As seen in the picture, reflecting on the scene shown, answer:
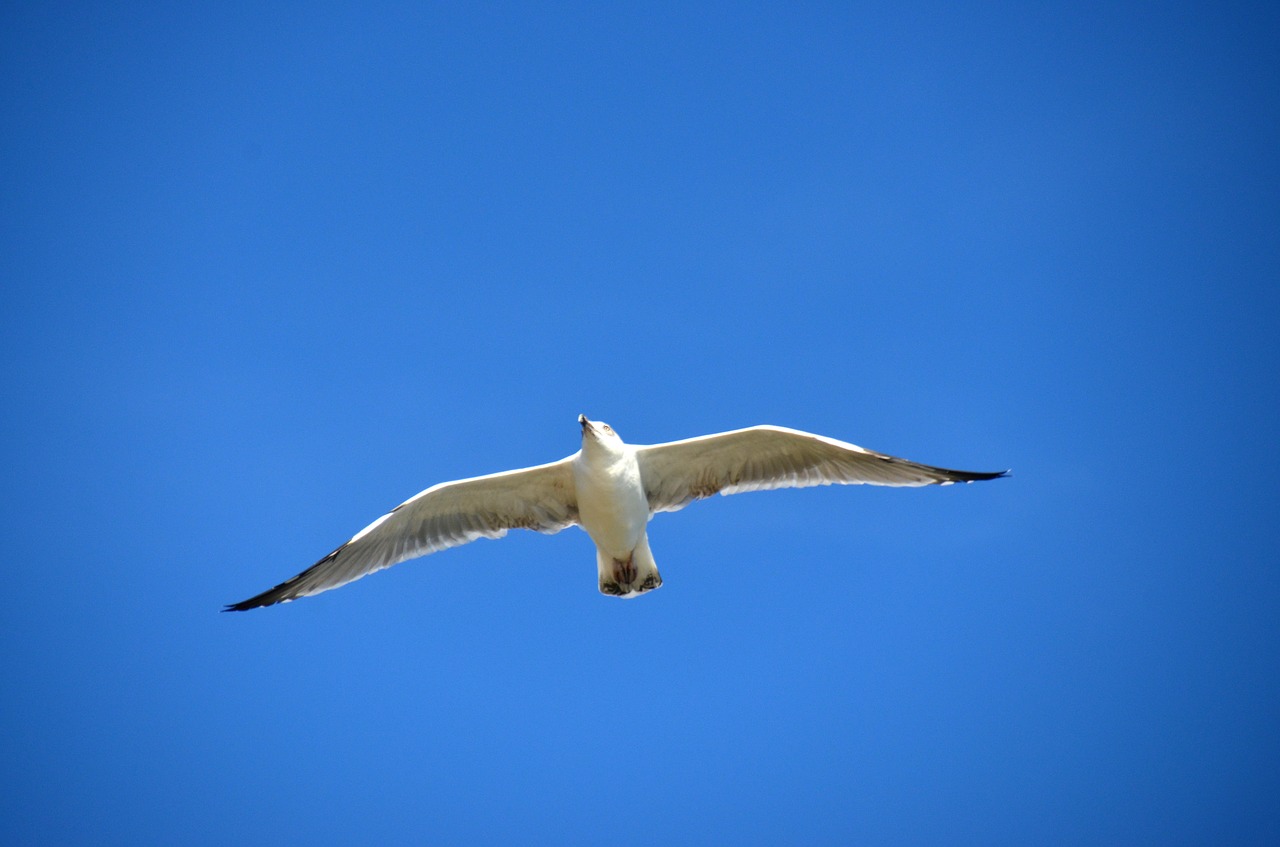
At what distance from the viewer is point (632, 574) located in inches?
353

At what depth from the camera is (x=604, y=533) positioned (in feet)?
28.9

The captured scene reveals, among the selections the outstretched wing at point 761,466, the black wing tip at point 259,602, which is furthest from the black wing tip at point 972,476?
the black wing tip at point 259,602

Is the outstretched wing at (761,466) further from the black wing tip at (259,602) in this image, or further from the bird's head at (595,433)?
the black wing tip at (259,602)

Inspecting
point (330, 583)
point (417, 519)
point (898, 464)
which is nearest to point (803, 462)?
point (898, 464)

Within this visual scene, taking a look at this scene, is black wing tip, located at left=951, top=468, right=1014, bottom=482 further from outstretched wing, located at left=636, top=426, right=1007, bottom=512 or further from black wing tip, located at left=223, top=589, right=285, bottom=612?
black wing tip, located at left=223, top=589, right=285, bottom=612

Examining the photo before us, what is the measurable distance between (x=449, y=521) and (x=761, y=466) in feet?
11.2

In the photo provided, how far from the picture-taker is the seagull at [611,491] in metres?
8.59

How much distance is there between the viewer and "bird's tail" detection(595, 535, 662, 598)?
893cm

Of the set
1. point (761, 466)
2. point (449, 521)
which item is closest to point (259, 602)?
point (449, 521)

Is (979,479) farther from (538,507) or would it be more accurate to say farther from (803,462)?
(538,507)

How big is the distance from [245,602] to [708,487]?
4.78 meters

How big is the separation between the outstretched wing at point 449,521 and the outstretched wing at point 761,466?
998 mm

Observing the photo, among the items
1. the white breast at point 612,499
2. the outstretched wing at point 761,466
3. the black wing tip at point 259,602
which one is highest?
the outstretched wing at point 761,466

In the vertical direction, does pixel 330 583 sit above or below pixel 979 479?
below
